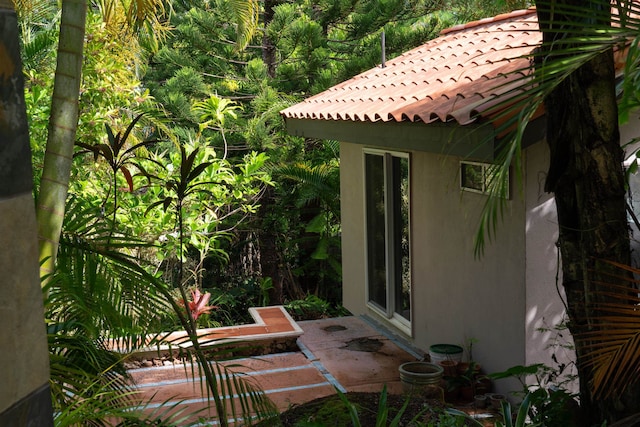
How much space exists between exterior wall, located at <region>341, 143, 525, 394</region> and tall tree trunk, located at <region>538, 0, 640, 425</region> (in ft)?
6.86

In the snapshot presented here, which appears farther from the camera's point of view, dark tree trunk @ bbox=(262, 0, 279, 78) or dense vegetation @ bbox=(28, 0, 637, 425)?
dark tree trunk @ bbox=(262, 0, 279, 78)

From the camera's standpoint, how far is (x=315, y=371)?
809 cm

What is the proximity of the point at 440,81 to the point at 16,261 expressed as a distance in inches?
264

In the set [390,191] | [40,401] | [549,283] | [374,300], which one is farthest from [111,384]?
[374,300]

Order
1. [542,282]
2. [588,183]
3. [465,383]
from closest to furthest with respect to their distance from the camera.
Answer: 1. [588,183]
2. [542,282]
3. [465,383]

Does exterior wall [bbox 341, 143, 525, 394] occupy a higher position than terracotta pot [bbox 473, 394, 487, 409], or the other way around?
exterior wall [bbox 341, 143, 525, 394]

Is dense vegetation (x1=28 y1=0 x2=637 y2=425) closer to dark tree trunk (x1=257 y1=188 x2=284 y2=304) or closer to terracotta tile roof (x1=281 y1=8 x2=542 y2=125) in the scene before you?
dark tree trunk (x1=257 y1=188 x2=284 y2=304)

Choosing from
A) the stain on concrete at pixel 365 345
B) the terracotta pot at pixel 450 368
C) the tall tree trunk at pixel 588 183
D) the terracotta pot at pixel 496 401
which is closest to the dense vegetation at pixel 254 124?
the stain on concrete at pixel 365 345

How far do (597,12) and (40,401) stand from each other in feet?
8.48

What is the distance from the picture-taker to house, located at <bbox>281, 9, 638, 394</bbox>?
603 cm

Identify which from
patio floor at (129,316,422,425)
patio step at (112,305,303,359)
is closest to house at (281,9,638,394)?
patio floor at (129,316,422,425)

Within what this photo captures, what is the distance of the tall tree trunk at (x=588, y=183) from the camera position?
3527 millimetres

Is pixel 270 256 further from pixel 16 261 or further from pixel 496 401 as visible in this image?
pixel 16 261

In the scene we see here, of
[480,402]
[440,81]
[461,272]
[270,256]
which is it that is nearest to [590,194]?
[480,402]
